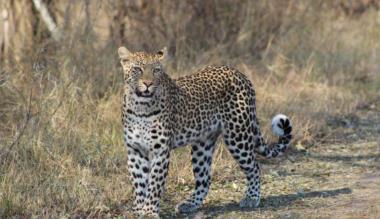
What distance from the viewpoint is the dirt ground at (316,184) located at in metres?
7.07

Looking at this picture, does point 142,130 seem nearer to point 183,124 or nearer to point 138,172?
point 138,172

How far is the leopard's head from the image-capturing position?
648cm

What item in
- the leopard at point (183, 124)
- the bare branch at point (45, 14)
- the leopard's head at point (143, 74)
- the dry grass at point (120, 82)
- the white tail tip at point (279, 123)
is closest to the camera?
the leopard's head at point (143, 74)

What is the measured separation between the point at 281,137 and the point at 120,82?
9.30ft

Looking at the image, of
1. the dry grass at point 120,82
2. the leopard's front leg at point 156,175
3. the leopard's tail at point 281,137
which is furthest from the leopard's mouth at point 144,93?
the leopard's tail at point 281,137

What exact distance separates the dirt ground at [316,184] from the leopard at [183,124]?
0.78 feet

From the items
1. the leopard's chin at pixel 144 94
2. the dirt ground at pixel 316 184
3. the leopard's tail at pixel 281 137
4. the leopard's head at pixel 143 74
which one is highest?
the leopard's head at pixel 143 74

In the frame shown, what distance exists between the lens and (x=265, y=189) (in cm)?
798

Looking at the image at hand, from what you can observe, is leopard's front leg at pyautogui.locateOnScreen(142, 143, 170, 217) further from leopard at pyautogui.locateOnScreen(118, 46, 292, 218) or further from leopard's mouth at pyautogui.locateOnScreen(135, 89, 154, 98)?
leopard's mouth at pyautogui.locateOnScreen(135, 89, 154, 98)

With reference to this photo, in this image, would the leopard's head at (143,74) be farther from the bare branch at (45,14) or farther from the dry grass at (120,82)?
the bare branch at (45,14)

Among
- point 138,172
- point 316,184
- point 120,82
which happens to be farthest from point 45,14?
point 138,172

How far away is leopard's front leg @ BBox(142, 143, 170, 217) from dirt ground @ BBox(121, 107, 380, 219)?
39 cm

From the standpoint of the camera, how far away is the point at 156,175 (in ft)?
21.8

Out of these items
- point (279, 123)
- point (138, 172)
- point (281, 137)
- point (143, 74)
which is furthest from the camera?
point (281, 137)
